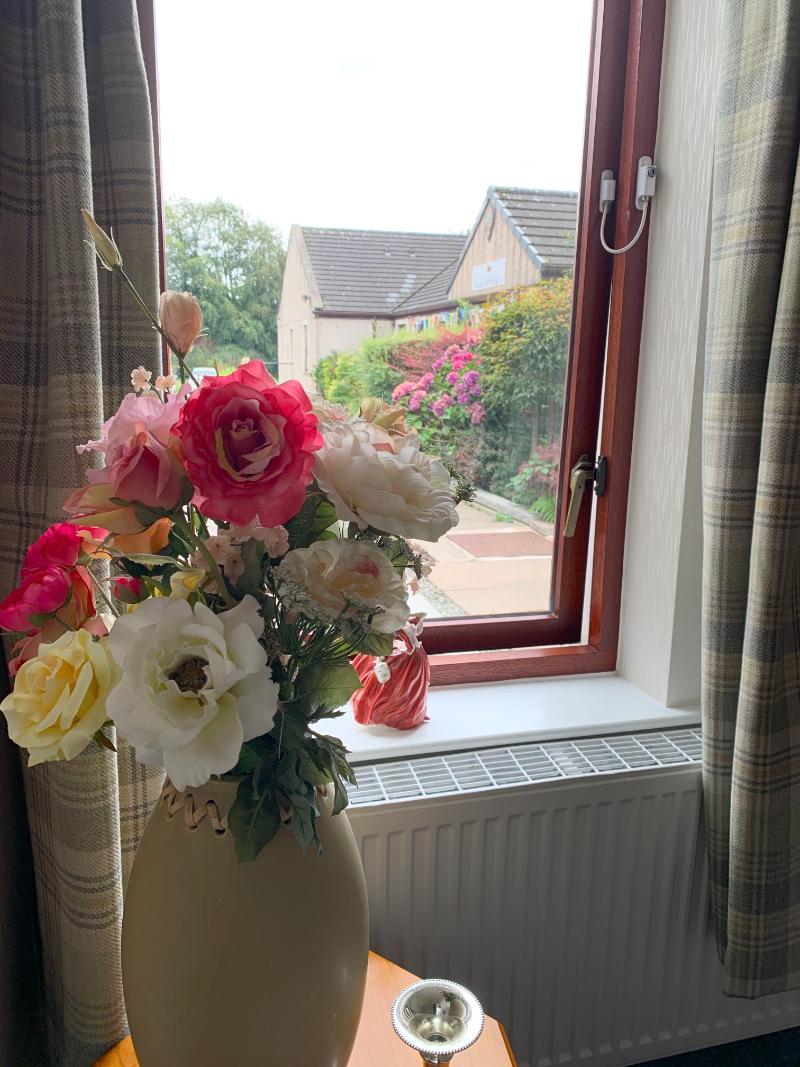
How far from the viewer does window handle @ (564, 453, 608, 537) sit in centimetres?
150

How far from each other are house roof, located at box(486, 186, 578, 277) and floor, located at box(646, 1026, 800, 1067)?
56.9 inches

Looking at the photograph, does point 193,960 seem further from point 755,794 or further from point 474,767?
point 755,794

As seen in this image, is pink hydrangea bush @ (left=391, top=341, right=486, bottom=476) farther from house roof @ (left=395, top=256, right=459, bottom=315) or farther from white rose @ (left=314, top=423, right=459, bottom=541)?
white rose @ (left=314, top=423, right=459, bottom=541)

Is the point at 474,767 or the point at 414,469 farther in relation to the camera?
the point at 474,767

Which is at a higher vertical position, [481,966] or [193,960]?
[193,960]

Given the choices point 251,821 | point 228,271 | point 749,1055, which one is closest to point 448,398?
point 228,271

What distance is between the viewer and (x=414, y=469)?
58 centimetres

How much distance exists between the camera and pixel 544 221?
1.45 metres

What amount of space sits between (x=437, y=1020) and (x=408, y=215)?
46.7 inches

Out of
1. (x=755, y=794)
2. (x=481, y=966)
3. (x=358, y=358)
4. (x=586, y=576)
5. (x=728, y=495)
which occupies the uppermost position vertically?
(x=358, y=358)

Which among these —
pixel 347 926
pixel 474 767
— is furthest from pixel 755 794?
pixel 347 926

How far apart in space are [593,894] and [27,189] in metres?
1.24

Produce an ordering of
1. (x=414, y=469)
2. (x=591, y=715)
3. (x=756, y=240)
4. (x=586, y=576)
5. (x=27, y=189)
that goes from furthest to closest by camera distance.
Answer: (x=586, y=576)
(x=591, y=715)
(x=756, y=240)
(x=27, y=189)
(x=414, y=469)

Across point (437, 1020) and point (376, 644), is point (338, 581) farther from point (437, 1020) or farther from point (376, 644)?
point (437, 1020)
